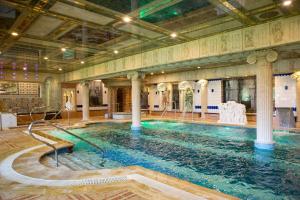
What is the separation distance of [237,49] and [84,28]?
543 centimetres

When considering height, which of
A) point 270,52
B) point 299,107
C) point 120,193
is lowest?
point 120,193

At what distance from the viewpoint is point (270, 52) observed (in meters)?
7.10

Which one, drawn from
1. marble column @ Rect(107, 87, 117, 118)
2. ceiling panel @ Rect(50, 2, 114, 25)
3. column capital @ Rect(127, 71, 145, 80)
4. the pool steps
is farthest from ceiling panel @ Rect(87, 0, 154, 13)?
marble column @ Rect(107, 87, 117, 118)

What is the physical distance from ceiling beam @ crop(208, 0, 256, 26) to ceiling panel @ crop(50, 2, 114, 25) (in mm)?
3138

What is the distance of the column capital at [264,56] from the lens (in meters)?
7.05

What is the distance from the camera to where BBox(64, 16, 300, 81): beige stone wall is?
6.23 meters

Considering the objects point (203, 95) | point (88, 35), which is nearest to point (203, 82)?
point (203, 95)

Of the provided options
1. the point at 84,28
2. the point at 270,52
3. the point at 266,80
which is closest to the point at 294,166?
the point at 266,80

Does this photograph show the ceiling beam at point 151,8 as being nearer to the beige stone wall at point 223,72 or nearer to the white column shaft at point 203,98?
the beige stone wall at point 223,72

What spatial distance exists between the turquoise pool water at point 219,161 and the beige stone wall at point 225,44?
354 centimetres

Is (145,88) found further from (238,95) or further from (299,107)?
(299,107)

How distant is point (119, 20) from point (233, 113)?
9.79 metres

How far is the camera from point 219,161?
5.98m

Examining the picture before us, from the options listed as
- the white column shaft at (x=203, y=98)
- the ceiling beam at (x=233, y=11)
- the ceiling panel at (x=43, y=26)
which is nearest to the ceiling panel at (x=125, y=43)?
the ceiling panel at (x=43, y=26)
